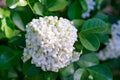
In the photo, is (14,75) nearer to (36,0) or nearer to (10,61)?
(10,61)

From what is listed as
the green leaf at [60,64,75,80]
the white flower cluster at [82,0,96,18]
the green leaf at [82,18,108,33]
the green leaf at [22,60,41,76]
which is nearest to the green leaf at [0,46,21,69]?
the green leaf at [22,60,41,76]

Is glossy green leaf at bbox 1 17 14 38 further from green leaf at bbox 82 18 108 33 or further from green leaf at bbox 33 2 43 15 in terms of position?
green leaf at bbox 82 18 108 33

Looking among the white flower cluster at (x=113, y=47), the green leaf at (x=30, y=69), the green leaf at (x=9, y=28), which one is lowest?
the white flower cluster at (x=113, y=47)

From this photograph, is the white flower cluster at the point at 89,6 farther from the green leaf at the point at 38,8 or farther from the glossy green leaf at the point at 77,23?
the green leaf at the point at 38,8

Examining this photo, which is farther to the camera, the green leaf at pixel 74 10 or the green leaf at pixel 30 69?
the green leaf at pixel 74 10

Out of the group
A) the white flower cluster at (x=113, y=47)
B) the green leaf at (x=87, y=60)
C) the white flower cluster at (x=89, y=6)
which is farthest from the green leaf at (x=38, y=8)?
the white flower cluster at (x=113, y=47)

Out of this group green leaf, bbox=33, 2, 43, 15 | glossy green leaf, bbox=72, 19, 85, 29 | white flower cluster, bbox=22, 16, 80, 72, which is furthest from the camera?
glossy green leaf, bbox=72, 19, 85, 29

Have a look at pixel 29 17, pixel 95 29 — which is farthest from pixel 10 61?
pixel 95 29
